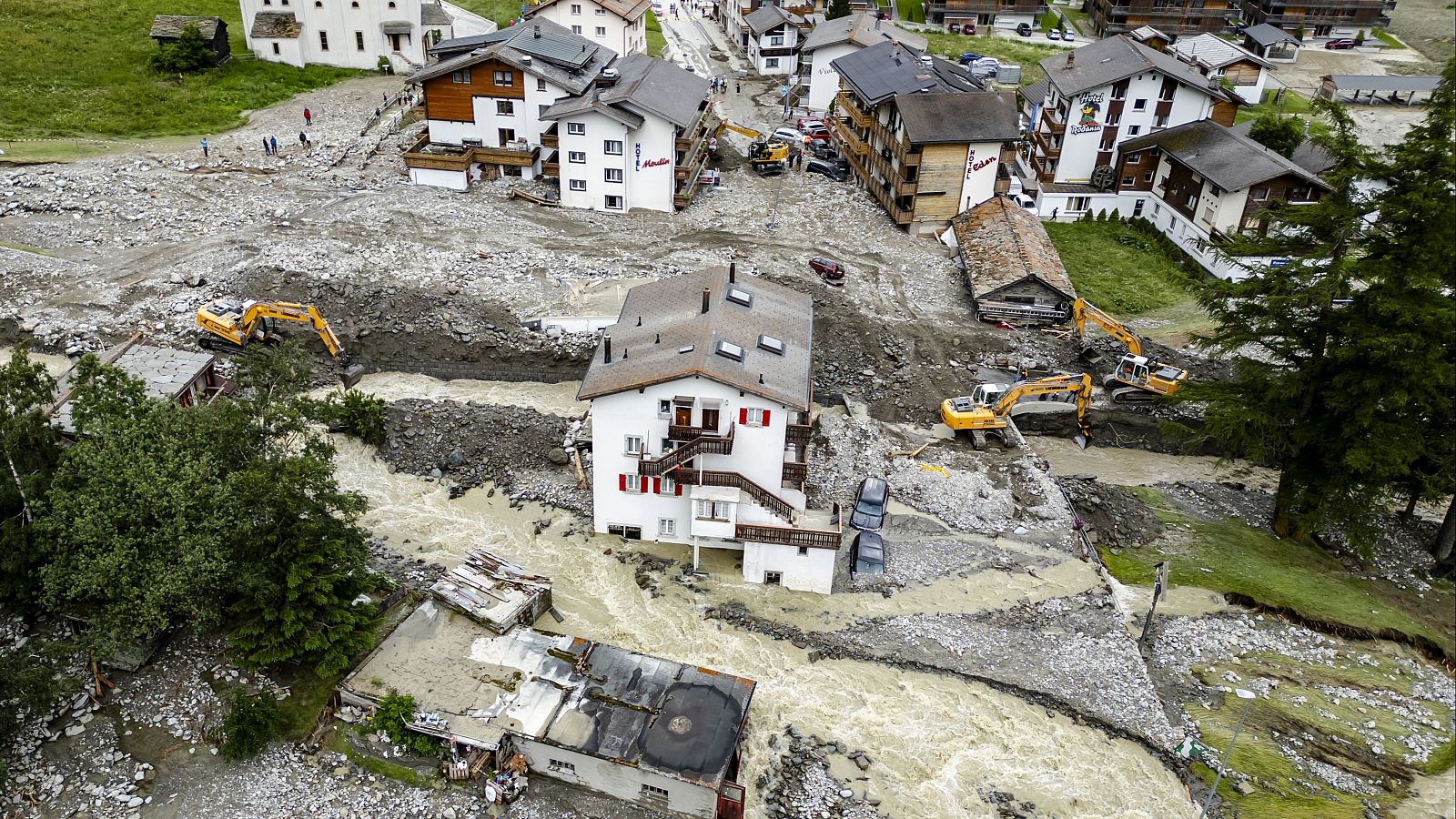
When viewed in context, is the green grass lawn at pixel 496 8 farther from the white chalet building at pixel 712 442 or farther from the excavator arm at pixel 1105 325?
the white chalet building at pixel 712 442

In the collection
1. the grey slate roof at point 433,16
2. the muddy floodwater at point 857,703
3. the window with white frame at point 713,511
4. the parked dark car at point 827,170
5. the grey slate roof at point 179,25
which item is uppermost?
the grey slate roof at point 433,16

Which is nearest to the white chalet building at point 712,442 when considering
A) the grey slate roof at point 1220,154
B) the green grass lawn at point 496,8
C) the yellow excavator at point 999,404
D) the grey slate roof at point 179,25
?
the yellow excavator at point 999,404

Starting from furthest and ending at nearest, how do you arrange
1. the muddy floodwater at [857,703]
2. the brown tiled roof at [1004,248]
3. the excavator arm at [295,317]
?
the brown tiled roof at [1004,248]
the excavator arm at [295,317]
the muddy floodwater at [857,703]

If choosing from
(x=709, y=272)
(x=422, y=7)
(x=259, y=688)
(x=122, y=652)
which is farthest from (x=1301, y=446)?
(x=422, y=7)

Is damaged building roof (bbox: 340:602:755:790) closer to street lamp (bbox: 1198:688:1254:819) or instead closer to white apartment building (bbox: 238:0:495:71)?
street lamp (bbox: 1198:688:1254:819)

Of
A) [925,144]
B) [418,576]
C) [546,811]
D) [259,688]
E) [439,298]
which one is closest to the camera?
[546,811]

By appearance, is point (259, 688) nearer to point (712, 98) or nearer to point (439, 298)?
point (439, 298)
